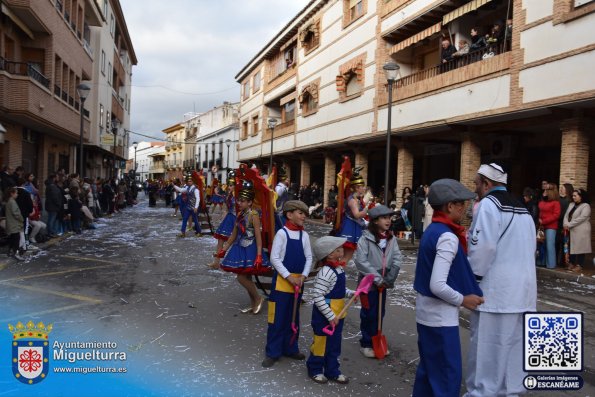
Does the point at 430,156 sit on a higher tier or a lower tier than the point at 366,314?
higher

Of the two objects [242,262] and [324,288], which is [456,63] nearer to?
[242,262]

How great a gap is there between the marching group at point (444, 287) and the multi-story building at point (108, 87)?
27339mm

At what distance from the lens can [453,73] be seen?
53.1 ft

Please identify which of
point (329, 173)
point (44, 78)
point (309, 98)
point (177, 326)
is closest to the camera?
point (177, 326)

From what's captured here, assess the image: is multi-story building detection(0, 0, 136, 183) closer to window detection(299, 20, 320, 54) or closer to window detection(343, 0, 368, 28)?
window detection(299, 20, 320, 54)

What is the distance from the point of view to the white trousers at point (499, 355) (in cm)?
373

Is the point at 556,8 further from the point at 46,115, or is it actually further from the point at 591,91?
the point at 46,115

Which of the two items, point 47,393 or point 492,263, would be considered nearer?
point 492,263

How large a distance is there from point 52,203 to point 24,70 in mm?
7085

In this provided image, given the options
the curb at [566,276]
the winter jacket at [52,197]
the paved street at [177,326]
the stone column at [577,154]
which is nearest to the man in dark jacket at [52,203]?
the winter jacket at [52,197]

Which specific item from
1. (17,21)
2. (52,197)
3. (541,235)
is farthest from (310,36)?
(541,235)

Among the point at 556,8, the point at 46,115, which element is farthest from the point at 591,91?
the point at 46,115

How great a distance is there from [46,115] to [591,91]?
17446mm

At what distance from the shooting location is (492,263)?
3744 mm
